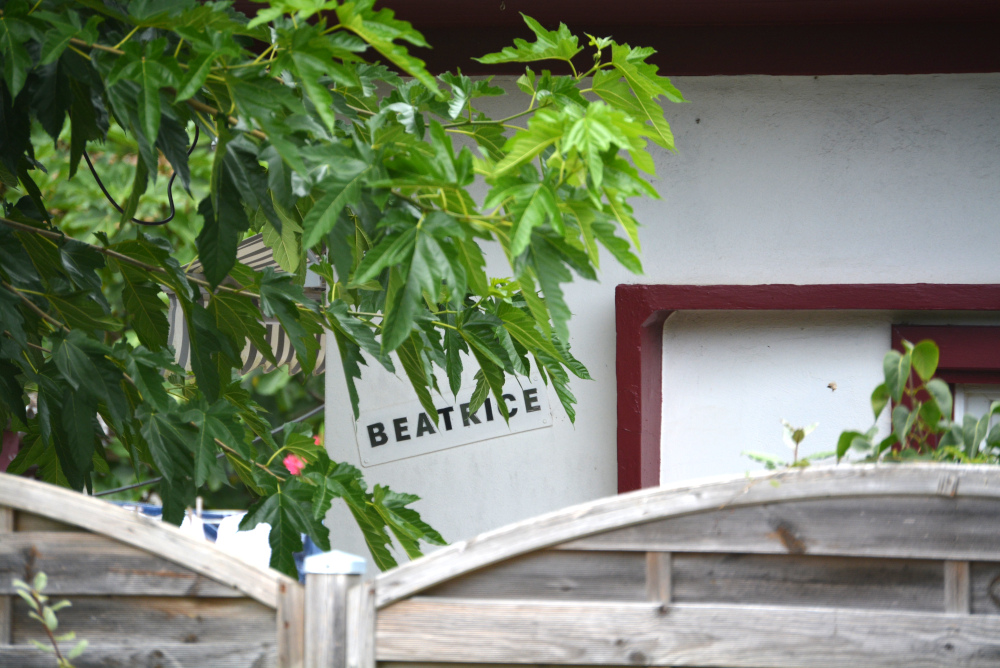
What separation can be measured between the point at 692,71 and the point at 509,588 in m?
2.15

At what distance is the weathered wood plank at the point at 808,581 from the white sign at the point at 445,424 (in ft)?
5.66

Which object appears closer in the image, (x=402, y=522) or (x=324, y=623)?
(x=324, y=623)

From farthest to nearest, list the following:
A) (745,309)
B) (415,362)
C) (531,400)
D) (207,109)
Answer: (531,400) < (745,309) < (415,362) < (207,109)

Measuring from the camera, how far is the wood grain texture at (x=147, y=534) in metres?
1.29

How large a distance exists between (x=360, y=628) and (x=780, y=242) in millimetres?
2035

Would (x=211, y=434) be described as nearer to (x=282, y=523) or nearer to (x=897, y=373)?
(x=282, y=523)

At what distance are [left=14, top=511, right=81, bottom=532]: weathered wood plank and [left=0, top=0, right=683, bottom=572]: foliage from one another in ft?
1.31

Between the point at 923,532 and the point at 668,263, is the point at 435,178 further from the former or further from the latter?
the point at 668,263

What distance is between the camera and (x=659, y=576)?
1274mm

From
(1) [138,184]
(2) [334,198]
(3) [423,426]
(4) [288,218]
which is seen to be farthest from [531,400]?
(2) [334,198]

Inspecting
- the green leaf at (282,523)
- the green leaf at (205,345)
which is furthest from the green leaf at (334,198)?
the green leaf at (282,523)

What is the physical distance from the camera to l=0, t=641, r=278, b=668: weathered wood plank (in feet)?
4.24

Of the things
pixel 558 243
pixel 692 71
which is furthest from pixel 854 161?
pixel 558 243

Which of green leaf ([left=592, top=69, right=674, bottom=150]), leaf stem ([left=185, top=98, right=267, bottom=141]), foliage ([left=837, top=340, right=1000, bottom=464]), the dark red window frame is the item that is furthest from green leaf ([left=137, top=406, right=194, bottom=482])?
the dark red window frame
